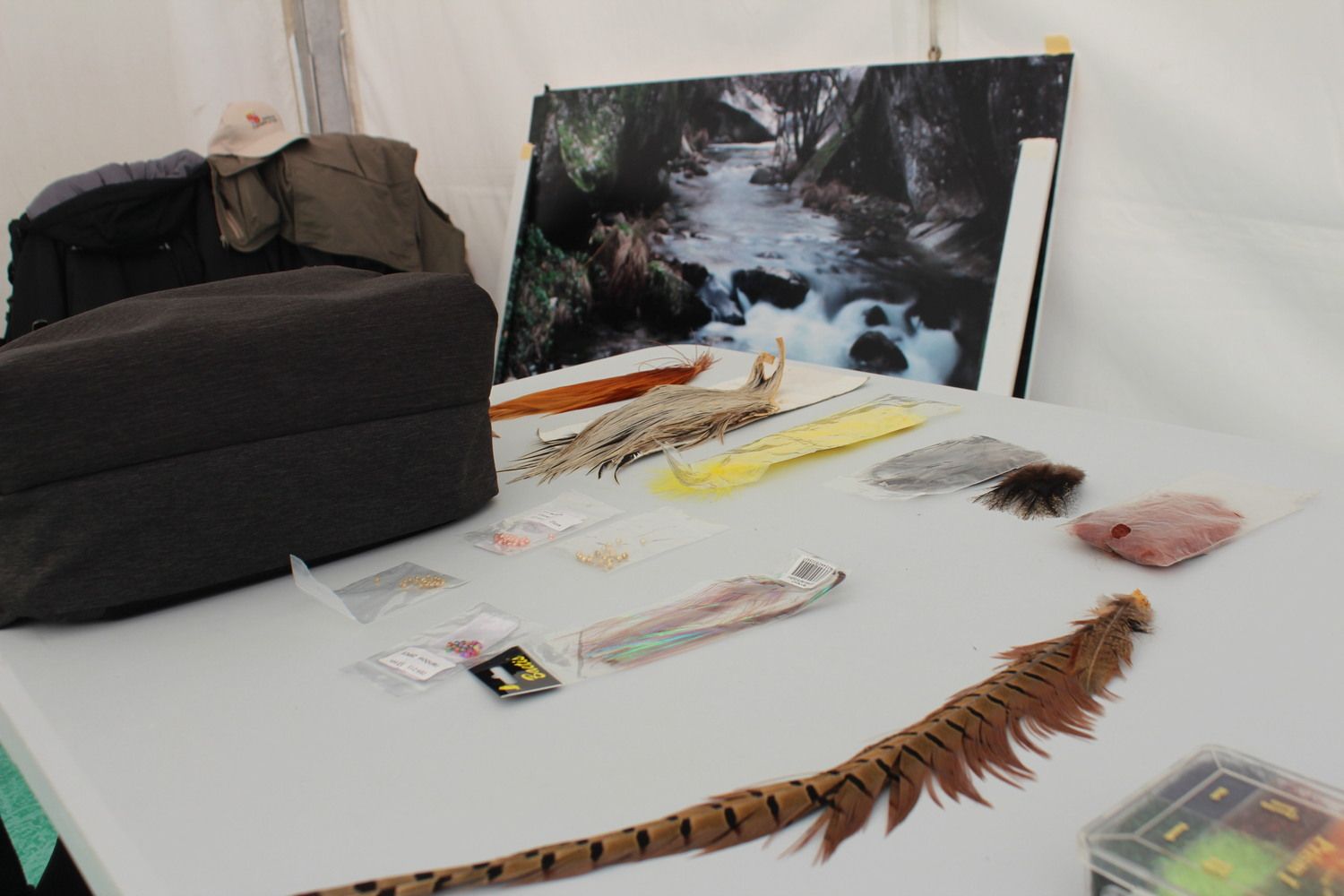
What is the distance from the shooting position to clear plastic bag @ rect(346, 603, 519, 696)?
82cm

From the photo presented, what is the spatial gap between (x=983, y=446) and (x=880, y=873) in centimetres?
78

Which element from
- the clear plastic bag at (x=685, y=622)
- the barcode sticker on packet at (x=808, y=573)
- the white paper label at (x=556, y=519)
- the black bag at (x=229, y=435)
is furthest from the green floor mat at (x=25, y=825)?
the barcode sticker on packet at (x=808, y=573)

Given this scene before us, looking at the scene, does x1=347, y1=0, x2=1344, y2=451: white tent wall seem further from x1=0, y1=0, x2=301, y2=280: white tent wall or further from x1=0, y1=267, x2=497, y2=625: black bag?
x1=0, y1=0, x2=301, y2=280: white tent wall

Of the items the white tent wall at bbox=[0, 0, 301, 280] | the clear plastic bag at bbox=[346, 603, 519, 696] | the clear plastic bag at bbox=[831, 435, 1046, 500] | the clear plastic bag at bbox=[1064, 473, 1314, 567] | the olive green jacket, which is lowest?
the clear plastic bag at bbox=[346, 603, 519, 696]

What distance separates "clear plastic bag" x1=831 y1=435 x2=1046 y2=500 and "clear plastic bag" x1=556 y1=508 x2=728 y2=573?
20cm

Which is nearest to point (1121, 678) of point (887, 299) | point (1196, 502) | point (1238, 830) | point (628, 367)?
point (1238, 830)

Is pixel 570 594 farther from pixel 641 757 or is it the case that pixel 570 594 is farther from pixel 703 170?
pixel 703 170

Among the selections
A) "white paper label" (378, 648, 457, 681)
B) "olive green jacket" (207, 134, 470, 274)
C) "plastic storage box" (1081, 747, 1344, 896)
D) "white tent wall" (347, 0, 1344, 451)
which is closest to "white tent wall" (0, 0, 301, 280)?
"olive green jacket" (207, 134, 470, 274)

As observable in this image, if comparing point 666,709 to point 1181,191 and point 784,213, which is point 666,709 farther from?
point 784,213

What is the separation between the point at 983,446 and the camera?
4.18 ft

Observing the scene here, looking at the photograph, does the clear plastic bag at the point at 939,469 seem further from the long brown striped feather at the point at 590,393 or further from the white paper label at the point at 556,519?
the long brown striped feather at the point at 590,393

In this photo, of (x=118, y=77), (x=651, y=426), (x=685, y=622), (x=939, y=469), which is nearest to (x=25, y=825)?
(x=651, y=426)

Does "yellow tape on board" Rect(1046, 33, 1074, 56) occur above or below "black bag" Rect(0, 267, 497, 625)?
above

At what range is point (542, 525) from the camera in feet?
3.74
